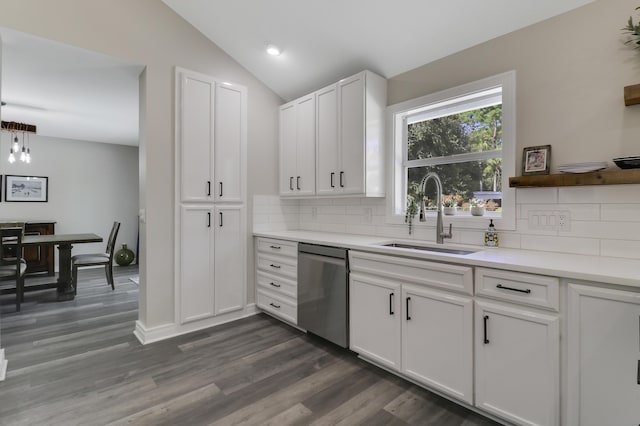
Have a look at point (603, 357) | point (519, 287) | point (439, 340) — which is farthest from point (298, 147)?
point (603, 357)

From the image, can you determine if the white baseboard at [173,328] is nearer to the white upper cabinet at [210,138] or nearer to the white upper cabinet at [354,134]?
the white upper cabinet at [210,138]

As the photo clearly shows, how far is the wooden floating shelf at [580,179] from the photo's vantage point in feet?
5.50

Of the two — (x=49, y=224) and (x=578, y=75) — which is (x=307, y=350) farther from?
(x=49, y=224)

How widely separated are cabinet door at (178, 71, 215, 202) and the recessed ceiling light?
24.7 inches

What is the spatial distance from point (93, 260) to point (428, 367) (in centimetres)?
458

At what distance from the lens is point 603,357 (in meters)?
1.38

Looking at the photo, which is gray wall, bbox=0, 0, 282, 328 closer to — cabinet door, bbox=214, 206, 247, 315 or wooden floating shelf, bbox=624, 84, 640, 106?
cabinet door, bbox=214, 206, 247, 315

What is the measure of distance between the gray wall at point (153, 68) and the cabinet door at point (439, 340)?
2132mm

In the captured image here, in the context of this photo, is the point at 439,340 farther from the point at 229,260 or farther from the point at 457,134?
the point at 229,260

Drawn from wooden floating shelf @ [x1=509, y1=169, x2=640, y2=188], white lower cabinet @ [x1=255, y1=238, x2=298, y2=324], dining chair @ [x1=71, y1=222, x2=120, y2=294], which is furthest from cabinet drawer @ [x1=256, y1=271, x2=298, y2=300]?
dining chair @ [x1=71, y1=222, x2=120, y2=294]

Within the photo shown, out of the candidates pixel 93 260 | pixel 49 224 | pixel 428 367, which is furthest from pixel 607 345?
pixel 49 224

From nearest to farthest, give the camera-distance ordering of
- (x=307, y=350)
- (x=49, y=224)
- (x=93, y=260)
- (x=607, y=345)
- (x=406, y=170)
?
1. (x=607, y=345)
2. (x=307, y=350)
3. (x=406, y=170)
4. (x=93, y=260)
5. (x=49, y=224)

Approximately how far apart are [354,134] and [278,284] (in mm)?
1625

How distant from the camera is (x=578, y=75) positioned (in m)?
1.92
